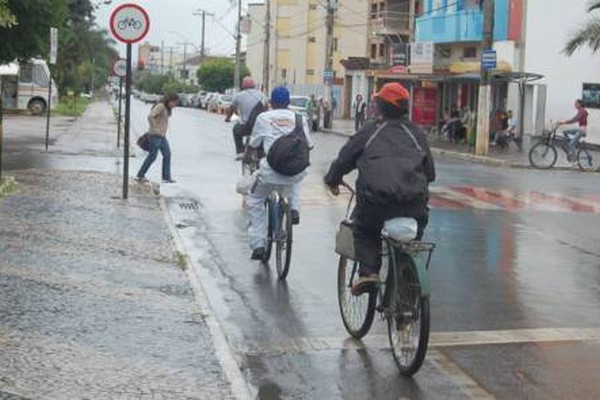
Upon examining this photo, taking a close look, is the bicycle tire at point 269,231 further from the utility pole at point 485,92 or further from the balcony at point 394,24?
the balcony at point 394,24

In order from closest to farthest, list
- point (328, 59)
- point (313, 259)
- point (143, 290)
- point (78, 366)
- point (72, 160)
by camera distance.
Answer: point (78, 366), point (143, 290), point (313, 259), point (72, 160), point (328, 59)

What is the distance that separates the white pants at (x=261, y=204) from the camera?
379 inches

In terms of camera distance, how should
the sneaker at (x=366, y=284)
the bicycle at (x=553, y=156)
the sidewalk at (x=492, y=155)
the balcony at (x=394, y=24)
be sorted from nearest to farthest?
1. the sneaker at (x=366, y=284)
2. the bicycle at (x=553, y=156)
3. the sidewalk at (x=492, y=155)
4. the balcony at (x=394, y=24)

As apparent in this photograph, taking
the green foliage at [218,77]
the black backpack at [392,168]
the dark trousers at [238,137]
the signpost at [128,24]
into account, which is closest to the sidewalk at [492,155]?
the dark trousers at [238,137]

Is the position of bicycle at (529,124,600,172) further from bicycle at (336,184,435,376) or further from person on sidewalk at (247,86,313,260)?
bicycle at (336,184,435,376)

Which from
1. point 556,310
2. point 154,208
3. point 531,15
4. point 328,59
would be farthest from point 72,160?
point 328,59

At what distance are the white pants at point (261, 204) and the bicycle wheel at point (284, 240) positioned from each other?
0.12 meters

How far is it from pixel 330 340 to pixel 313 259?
350 cm

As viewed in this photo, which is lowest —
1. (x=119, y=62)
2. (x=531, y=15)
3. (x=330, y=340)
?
→ (x=330, y=340)

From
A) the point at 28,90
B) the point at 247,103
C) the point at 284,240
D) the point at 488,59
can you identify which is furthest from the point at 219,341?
the point at 28,90

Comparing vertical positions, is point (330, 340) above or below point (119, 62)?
below

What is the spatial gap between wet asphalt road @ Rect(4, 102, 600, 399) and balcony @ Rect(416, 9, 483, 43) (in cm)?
2858

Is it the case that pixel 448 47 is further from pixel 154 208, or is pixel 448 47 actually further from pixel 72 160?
pixel 154 208

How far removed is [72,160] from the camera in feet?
69.2
